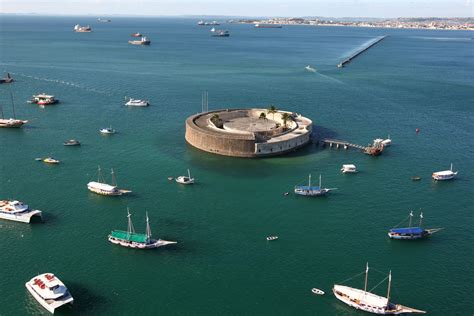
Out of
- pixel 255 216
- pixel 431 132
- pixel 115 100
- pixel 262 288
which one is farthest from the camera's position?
pixel 115 100

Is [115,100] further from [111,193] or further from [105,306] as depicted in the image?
[105,306]

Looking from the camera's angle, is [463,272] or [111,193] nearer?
[463,272]

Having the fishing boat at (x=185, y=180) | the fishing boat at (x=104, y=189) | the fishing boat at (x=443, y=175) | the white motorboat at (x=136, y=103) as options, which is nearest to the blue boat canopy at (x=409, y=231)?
the fishing boat at (x=443, y=175)

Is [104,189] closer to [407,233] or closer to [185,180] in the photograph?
[185,180]

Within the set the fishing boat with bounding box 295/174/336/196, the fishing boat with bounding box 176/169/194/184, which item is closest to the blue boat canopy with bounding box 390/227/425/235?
the fishing boat with bounding box 295/174/336/196

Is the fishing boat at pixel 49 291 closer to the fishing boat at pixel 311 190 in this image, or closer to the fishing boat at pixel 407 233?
the fishing boat at pixel 311 190

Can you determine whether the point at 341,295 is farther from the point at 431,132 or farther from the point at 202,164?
the point at 431,132

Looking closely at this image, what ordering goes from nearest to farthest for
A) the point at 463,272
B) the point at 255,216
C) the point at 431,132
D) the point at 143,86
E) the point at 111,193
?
1. the point at 463,272
2. the point at 255,216
3. the point at 111,193
4. the point at 431,132
5. the point at 143,86

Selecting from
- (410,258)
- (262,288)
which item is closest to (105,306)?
(262,288)

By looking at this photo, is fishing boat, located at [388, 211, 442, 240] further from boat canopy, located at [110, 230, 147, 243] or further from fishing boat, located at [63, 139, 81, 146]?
fishing boat, located at [63, 139, 81, 146]
